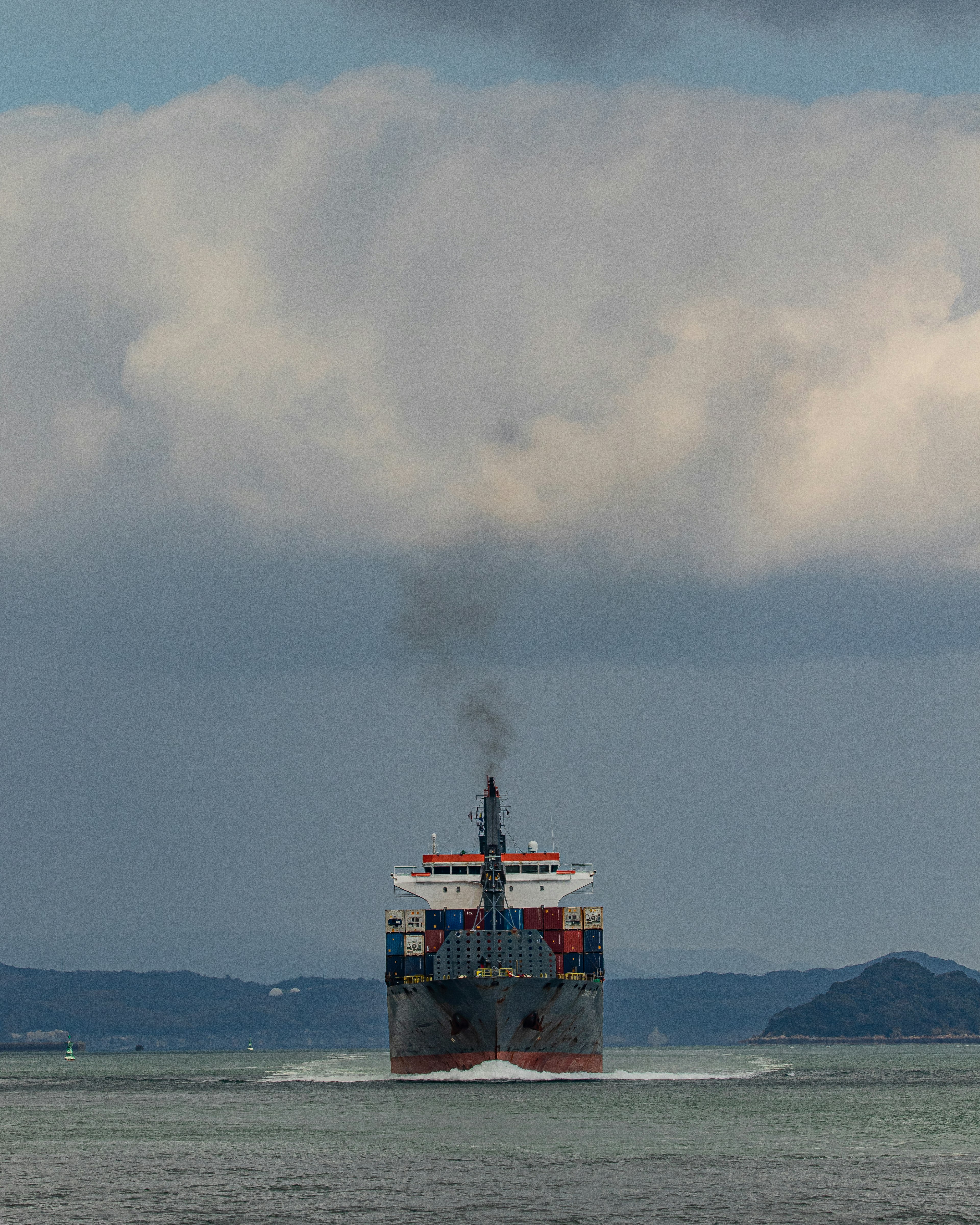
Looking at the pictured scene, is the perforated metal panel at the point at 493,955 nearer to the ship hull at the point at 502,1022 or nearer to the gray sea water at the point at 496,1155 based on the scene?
the ship hull at the point at 502,1022

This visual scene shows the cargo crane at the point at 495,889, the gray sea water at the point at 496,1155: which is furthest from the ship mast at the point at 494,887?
the gray sea water at the point at 496,1155

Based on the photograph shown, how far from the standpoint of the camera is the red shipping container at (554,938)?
112 m

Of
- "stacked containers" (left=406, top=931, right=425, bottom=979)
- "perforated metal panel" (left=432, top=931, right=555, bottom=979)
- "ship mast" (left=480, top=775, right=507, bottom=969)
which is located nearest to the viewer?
"perforated metal panel" (left=432, top=931, right=555, bottom=979)

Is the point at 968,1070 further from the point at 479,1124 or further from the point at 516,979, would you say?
the point at 479,1124

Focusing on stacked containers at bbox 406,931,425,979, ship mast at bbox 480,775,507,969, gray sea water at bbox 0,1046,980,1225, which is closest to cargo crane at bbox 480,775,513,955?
ship mast at bbox 480,775,507,969

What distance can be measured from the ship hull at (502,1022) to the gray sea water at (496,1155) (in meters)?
1.30

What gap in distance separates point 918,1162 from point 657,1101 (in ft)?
106

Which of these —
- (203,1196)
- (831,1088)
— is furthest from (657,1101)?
(203,1196)

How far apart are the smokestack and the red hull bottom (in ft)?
50.2

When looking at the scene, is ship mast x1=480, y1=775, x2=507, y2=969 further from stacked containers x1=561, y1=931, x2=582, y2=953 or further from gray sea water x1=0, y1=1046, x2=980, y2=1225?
gray sea water x1=0, y1=1046, x2=980, y2=1225

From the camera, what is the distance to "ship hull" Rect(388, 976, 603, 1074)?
317ft

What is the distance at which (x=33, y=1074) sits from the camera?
193750mm

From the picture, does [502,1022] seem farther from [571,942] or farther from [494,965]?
[571,942]

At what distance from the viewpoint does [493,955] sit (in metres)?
99.0
